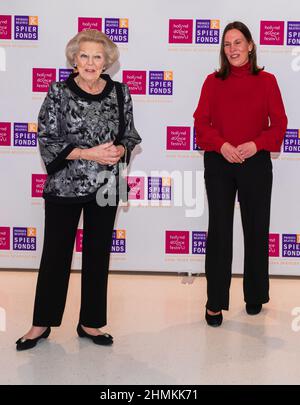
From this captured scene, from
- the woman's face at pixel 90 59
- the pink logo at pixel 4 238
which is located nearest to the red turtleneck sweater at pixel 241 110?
the woman's face at pixel 90 59

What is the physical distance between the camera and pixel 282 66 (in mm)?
4328

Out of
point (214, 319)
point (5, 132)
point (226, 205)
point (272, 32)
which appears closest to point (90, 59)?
point (226, 205)

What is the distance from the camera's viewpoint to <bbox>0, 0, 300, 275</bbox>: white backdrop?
4340 mm

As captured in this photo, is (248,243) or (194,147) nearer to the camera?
(248,243)

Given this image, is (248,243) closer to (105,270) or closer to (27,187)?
(105,270)

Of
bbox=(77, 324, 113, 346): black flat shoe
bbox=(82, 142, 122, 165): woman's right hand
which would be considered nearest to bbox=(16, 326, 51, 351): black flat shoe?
bbox=(77, 324, 113, 346): black flat shoe

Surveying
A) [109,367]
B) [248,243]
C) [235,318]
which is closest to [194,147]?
[248,243]

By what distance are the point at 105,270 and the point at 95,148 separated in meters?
0.60

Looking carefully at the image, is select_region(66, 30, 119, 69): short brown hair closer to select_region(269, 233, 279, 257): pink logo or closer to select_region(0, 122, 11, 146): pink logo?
select_region(0, 122, 11, 146): pink logo

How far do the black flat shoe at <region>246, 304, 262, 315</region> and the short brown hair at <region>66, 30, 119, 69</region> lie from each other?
1623 mm

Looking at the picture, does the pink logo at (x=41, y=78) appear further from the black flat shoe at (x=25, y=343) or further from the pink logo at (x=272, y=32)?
the black flat shoe at (x=25, y=343)

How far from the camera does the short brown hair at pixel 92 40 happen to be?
287 cm

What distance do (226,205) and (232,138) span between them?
0.36 meters

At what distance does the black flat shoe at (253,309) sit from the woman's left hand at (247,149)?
888 mm
